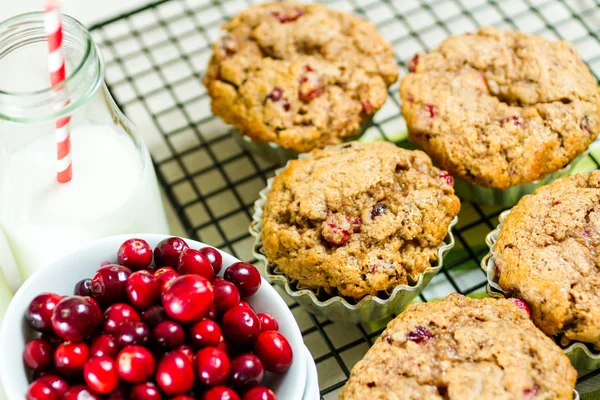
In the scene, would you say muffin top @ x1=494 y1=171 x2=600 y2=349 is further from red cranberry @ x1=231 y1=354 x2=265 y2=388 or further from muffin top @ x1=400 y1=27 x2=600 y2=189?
red cranberry @ x1=231 y1=354 x2=265 y2=388

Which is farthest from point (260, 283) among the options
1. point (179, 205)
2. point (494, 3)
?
point (494, 3)

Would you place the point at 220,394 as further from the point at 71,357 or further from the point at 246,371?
the point at 71,357

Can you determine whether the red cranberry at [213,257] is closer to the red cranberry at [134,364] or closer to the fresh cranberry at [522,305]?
the red cranberry at [134,364]

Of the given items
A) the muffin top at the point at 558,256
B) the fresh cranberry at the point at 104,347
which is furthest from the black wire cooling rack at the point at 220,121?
the fresh cranberry at the point at 104,347

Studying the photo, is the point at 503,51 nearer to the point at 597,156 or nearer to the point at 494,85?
the point at 494,85

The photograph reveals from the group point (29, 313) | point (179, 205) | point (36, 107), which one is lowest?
point (179, 205)
